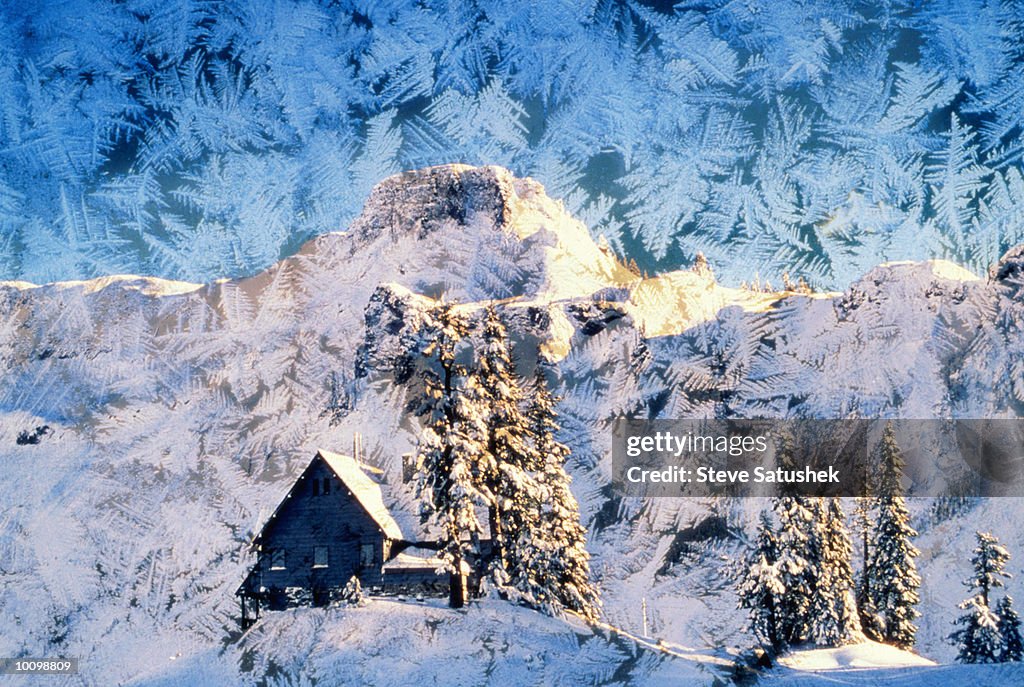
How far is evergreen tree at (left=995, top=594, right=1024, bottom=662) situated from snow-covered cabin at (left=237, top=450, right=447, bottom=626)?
247 inches

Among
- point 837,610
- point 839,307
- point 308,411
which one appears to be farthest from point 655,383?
point 308,411

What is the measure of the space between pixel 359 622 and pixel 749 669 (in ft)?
14.2

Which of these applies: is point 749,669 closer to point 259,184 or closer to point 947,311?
point 947,311

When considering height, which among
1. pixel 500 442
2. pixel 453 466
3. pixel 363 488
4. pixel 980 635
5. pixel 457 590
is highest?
pixel 500 442

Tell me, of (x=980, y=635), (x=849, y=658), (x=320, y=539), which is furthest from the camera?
(x=320, y=539)

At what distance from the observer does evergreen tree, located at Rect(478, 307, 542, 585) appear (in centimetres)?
1102

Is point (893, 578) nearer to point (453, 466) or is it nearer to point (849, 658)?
Result: point (849, 658)

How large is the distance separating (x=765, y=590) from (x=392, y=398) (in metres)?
4.92

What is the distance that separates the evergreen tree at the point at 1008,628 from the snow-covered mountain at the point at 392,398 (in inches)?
17.7

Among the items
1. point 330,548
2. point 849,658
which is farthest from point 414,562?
point 849,658

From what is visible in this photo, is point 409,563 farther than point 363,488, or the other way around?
point 363,488

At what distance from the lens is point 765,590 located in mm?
10875

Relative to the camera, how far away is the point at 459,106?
42.8 feet

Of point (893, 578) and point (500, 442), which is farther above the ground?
point (500, 442)
